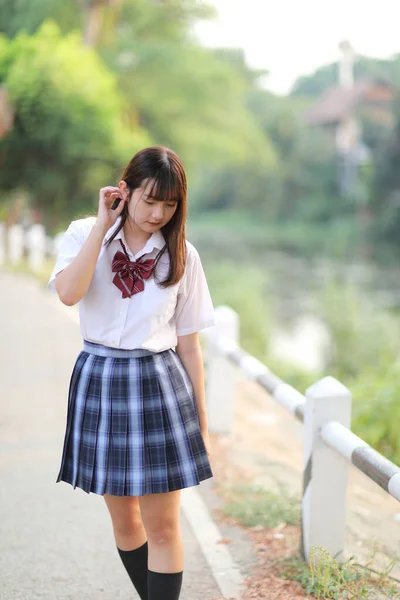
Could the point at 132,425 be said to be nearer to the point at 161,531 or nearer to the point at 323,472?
the point at 161,531

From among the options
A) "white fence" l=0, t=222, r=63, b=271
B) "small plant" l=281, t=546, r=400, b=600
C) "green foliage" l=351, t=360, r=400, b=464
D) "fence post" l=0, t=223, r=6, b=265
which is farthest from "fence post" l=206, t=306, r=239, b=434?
"fence post" l=0, t=223, r=6, b=265

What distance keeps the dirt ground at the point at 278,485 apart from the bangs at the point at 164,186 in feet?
5.64

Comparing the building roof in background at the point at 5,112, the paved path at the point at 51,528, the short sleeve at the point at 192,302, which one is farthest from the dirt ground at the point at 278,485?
the building roof in background at the point at 5,112

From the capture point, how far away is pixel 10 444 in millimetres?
5672

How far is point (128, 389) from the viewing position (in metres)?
2.54

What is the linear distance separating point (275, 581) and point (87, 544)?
997mm

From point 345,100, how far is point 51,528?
5583cm

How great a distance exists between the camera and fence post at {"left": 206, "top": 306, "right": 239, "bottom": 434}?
18.8ft

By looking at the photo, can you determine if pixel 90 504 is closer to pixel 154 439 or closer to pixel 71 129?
pixel 154 439

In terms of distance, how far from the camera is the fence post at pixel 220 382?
5.72 m

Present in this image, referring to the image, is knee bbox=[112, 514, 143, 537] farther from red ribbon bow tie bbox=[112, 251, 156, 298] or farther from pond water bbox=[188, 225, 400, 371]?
pond water bbox=[188, 225, 400, 371]

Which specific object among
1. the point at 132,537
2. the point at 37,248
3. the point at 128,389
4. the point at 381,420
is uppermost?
the point at 37,248

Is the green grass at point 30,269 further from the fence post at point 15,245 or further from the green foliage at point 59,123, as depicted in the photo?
the green foliage at point 59,123

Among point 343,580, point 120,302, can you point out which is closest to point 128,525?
point 120,302
